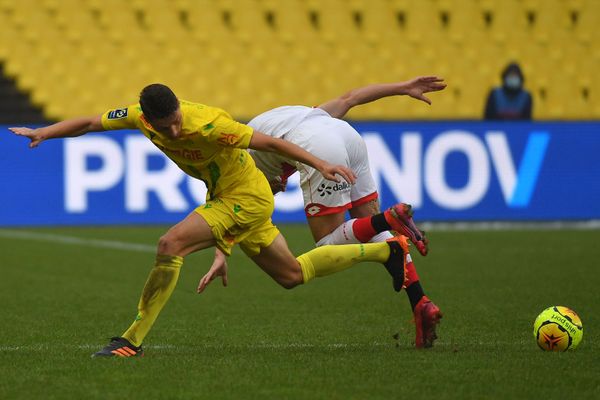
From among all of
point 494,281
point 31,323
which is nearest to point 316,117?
point 31,323

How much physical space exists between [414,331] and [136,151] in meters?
8.28

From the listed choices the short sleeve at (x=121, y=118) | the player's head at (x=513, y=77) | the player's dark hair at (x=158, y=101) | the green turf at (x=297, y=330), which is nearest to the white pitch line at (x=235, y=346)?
the green turf at (x=297, y=330)

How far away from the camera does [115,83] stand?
57.1ft

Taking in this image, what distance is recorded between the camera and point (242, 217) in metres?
6.62

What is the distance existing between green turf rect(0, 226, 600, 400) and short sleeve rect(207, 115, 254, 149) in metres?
1.14

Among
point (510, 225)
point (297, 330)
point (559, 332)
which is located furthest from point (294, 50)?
point (559, 332)

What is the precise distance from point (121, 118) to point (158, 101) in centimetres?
47

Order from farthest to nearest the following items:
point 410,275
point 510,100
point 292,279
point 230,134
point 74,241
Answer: point 510,100 < point 74,241 < point 410,275 < point 292,279 < point 230,134

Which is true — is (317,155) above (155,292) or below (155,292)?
above

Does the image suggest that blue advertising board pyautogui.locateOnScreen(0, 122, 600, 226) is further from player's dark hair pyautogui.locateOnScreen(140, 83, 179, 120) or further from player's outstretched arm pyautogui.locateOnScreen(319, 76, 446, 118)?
player's dark hair pyautogui.locateOnScreen(140, 83, 179, 120)

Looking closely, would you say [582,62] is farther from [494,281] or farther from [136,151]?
[494,281]

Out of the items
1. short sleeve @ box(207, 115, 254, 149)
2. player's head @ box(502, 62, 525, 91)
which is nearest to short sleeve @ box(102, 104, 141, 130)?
short sleeve @ box(207, 115, 254, 149)

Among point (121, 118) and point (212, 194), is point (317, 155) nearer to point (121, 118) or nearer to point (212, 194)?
point (212, 194)

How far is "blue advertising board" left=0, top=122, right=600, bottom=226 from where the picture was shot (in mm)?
15289
